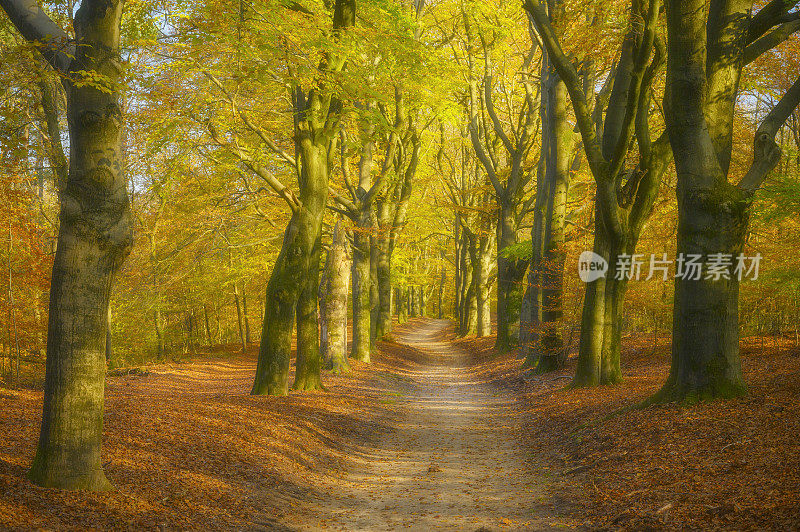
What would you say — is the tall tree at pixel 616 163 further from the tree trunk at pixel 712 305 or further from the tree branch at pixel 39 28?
the tree branch at pixel 39 28

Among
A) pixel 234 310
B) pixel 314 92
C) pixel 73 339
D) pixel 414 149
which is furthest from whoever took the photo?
pixel 234 310

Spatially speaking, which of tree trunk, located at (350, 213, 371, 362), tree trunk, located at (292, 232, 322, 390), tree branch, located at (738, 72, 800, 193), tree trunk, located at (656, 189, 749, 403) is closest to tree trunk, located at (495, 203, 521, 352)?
tree trunk, located at (350, 213, 371, 362)

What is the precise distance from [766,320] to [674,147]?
522 inches

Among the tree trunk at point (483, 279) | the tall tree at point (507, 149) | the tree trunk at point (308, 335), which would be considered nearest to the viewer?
the tree trunk at point (308, 335)

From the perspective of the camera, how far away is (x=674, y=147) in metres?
8.07

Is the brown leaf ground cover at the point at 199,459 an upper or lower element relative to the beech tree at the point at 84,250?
lower

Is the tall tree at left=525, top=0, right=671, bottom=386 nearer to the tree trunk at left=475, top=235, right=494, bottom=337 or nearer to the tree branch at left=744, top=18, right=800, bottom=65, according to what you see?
the tree branch at left=744, top=18, right=800, bottom=65

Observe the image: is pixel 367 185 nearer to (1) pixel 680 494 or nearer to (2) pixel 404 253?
(1) pixel 680 494

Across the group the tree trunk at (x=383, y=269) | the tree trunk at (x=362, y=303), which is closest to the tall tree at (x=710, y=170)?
the tree trunk at (x=362, y=303)

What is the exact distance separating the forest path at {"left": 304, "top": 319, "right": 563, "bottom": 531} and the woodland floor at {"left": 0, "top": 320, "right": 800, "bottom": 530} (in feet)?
0.11

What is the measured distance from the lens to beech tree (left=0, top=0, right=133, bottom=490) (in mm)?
4945

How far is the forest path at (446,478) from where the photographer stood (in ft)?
19.4

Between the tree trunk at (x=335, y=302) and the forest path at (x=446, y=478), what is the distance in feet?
11.5

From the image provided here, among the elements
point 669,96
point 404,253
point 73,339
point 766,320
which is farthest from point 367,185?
point 404,253
